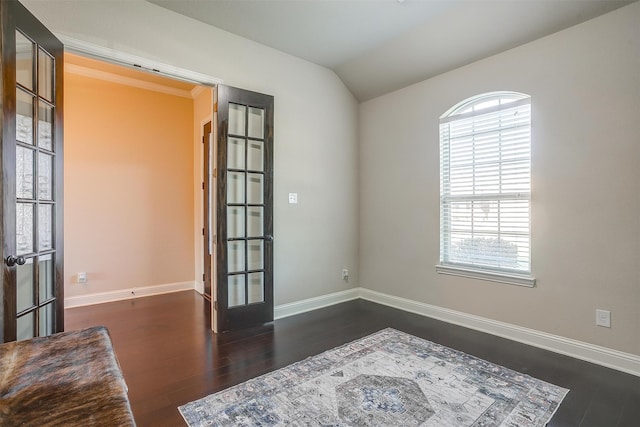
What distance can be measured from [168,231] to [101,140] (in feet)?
5.00

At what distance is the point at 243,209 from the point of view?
11.2ft

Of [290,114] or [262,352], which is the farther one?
[290,114]

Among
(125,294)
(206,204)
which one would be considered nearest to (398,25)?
(206,204)

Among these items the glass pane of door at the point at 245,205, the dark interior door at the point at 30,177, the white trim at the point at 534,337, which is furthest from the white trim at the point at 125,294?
the white trim at the point at 534,337

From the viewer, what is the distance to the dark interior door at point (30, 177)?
1.74m

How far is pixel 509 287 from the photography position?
3.07 m

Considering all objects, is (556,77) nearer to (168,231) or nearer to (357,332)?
(357,332)

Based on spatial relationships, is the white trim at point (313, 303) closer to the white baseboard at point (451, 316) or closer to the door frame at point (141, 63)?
the white baseboard at point (451, 316)

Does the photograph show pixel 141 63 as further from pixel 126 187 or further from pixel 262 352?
pixel 262 352

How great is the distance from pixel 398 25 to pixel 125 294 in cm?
479

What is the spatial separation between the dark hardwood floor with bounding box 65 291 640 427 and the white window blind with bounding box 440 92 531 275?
2.63ft

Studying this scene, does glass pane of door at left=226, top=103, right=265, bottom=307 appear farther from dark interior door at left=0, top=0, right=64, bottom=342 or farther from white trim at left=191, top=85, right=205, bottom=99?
white trim at left=191, top=85, right=205, bottom=99

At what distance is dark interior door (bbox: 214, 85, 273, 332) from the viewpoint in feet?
10.6

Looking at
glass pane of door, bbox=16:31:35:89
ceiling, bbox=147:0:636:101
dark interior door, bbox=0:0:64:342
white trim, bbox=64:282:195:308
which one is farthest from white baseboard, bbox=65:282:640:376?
glass pane of door, bbox=16:31:35:89
